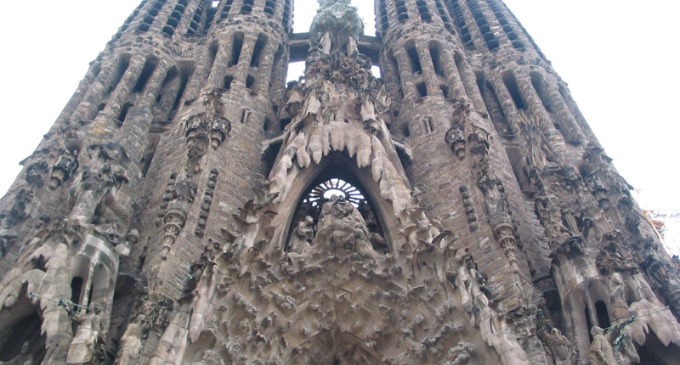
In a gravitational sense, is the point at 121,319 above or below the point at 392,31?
below

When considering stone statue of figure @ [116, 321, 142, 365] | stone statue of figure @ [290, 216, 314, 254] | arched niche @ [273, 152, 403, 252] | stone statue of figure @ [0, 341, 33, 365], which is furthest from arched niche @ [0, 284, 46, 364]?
stone statue of figure @ [290, 216, 314, 254]

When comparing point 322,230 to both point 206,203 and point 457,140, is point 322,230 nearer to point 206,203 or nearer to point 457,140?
point 206,203

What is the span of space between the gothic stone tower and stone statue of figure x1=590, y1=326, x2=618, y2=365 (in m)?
0.04

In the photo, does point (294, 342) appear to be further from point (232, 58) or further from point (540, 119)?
point (232, 58)

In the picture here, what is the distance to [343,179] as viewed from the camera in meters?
15.9

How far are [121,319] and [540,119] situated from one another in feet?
43.9

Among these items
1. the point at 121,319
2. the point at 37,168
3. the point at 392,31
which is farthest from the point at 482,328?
the point at 392,31

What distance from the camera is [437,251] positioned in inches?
456

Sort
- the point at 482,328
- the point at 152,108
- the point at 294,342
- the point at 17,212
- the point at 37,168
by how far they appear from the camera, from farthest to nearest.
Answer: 1. the point at 152,108
2. the point at 37,168
3. the point at 17,212
4. the point at 294,342
5. the point at 482,328

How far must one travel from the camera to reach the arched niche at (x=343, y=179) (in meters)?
13.0

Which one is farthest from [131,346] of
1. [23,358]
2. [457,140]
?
[457,140]

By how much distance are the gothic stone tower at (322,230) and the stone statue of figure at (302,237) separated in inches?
2.2

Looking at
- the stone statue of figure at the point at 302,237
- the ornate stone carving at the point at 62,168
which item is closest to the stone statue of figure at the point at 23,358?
the stone statue of figure at the point at 302,237

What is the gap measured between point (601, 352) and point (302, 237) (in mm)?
5959
